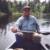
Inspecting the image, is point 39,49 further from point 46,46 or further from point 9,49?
point 9,49

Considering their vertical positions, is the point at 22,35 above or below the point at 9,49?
above

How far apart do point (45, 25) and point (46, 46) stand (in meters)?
0.15

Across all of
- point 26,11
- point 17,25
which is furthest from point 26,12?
point 17,25

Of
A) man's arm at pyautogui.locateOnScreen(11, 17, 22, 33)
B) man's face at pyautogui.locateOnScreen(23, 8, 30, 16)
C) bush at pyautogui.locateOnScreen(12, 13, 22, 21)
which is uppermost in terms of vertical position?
man's face at pyautogui.locateOnScreen(23, 8, 30, 16)

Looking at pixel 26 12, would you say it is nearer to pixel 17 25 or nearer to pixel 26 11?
pixel 26 11

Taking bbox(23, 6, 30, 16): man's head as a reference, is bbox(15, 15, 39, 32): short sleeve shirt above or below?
below

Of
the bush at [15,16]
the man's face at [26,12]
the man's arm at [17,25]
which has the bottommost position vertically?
the man's arm at [17,25]

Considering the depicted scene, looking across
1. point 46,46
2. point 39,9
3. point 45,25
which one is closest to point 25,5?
point 39,9

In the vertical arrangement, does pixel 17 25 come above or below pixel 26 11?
below

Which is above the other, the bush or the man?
the bush

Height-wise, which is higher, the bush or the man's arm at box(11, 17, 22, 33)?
the bush

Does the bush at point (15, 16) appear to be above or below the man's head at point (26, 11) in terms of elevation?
below

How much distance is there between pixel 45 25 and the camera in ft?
5.02

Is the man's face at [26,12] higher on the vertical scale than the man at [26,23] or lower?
higher
